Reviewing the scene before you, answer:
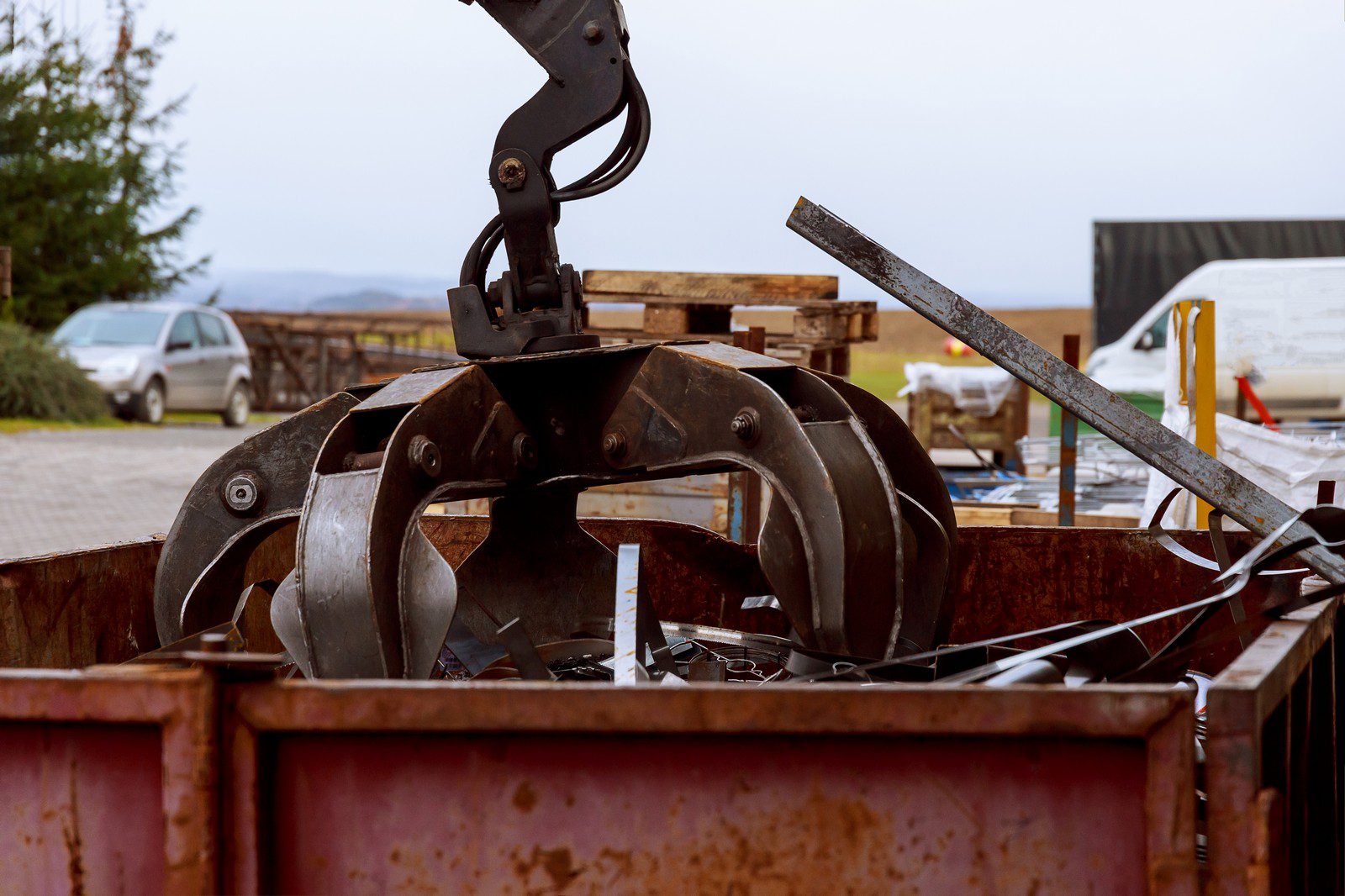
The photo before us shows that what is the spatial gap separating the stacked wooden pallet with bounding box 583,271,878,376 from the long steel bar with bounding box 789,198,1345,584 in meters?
3.54

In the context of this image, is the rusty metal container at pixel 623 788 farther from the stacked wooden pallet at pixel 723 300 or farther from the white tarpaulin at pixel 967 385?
the white tarpaulin at pixel 967 385

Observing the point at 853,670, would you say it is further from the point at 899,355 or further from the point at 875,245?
the point at 899,355

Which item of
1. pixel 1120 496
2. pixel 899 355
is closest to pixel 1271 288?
pixel 1120 496

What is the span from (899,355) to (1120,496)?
156ft

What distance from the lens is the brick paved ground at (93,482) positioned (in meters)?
9.81

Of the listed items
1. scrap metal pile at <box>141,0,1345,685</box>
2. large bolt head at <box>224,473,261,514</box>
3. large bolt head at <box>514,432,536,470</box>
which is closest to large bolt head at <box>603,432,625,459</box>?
scrap metal pile at <box>141,0,1345,685</box>

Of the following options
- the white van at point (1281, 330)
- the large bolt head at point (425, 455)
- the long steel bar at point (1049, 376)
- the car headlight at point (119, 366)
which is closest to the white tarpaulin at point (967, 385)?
the white van at point (1281, 330)

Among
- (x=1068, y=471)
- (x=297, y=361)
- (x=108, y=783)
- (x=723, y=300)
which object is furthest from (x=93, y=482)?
(x=108, y=783)

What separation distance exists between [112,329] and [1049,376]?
18765 mm

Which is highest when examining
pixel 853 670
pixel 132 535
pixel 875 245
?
pixel 875 245

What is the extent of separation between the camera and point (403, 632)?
2443 mm

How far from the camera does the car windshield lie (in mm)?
18938

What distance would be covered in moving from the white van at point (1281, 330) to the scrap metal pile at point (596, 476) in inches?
496

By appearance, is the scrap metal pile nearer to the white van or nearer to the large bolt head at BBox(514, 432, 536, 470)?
the large bolt head at BBox(514, 432, 536, 470)
